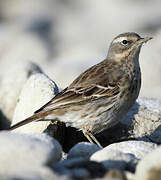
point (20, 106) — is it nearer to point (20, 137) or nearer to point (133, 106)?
point (133, 106)

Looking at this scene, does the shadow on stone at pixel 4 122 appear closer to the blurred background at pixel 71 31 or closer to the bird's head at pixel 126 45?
the bird's head at pixel 126 45

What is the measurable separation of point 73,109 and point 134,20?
13.5 meters

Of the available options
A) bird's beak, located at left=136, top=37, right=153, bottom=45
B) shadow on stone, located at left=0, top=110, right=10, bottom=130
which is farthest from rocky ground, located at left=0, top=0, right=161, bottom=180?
bird's beak, located at left=136, top=37, right=153, bottom=45

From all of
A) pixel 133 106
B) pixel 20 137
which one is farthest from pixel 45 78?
pixel 20 137

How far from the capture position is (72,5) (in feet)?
83.7

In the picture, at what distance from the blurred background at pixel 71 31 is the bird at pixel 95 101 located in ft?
14.9

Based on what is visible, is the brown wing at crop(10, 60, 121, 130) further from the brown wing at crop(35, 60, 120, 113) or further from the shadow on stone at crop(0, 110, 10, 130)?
the shadow on stone at crop(0, 110, 10, 130)

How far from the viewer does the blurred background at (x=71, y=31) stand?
15142mm

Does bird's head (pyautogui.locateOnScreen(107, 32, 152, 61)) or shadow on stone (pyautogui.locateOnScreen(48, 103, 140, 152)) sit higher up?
bird's head (pyautogui.locateOnScreen(107, 32, 152, 61))

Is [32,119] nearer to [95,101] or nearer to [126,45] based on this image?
[95,101]

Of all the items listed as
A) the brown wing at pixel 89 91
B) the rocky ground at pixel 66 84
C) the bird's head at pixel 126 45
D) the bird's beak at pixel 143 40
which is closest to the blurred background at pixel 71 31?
the rocky ground at pixel 66 84

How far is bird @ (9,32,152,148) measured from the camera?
9.29 meters

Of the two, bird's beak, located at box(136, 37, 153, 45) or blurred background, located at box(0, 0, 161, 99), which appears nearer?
bird's beak, located at box(136, 37, 153, 45)

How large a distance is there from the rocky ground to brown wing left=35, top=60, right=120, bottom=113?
42cm
